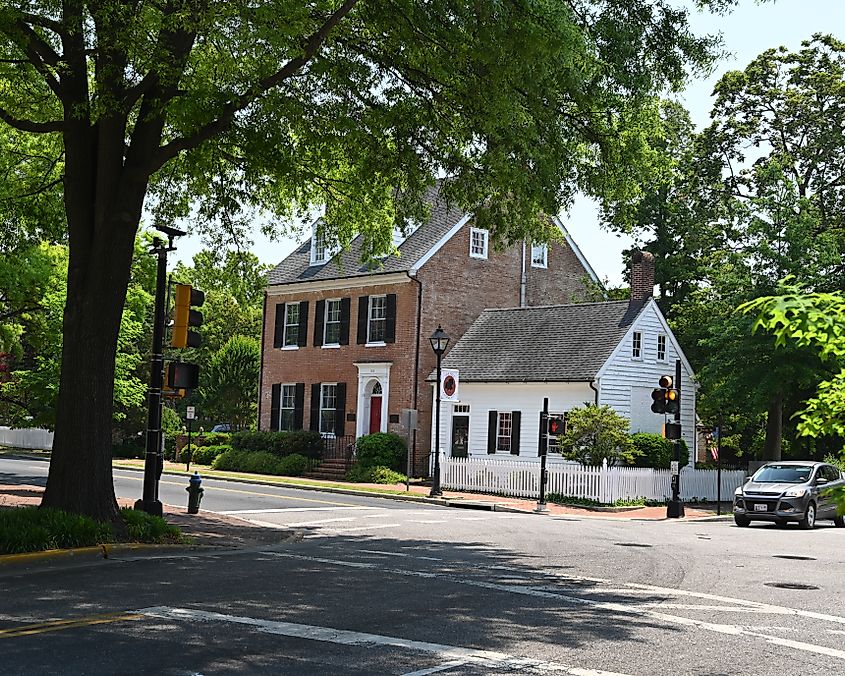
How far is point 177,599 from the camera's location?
10562 mm

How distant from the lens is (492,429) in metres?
37.0

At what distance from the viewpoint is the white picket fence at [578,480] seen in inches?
1198

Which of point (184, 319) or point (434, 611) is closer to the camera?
point (434, 611)

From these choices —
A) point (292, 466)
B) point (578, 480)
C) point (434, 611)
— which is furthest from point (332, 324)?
point (434, 611)

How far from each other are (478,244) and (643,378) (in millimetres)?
9135

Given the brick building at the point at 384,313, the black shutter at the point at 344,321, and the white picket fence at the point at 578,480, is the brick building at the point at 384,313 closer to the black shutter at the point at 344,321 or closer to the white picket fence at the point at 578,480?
the black shutter at the point at 344,321

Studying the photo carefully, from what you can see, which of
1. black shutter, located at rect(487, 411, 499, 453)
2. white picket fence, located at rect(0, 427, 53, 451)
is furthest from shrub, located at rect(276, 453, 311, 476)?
white picket fence, located at rect(0, 427, 53, 451)

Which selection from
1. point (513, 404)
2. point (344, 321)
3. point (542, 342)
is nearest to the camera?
point (513, 404)

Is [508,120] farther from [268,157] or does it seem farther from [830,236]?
[830,236]

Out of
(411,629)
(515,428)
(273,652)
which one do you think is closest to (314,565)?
(411,629)

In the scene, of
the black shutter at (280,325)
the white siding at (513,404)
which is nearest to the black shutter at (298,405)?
the black shutter at (280,325)

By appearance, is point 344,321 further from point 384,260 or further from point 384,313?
point 384,260

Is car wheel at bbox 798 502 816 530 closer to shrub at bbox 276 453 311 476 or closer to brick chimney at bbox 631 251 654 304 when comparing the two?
brick chimney at bbox 631 251 654 304

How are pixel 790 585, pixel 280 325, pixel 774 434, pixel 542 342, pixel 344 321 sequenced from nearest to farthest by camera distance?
pixel 790 585 < pixel 774 434 < pixel 542 342 < pixel 344 321 < pixel 280 325
